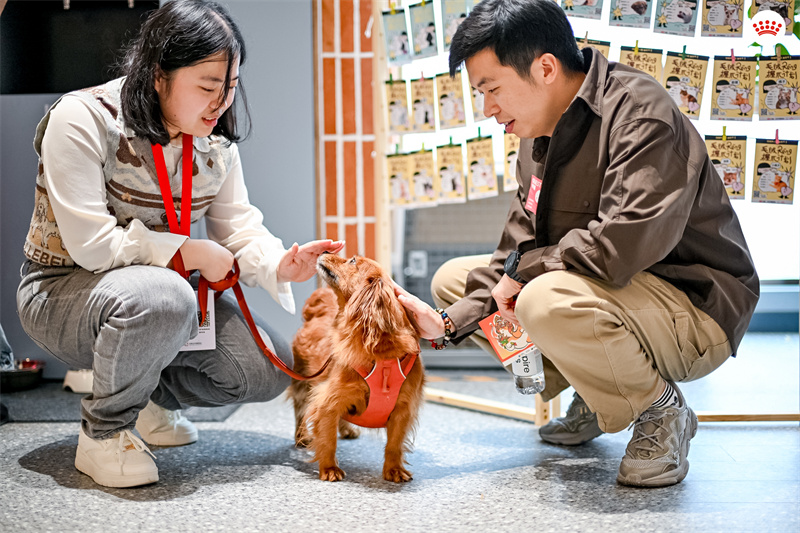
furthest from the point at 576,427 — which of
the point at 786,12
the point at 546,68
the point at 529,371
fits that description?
the point at 786,12

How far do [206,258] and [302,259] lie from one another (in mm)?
268

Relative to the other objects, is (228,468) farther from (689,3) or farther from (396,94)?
(689,3)

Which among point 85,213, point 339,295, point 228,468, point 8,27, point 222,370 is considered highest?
point 8,27

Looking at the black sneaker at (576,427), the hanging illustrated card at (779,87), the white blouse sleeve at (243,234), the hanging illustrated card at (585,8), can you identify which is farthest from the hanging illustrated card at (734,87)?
the white blouse sleeve at (243,234)

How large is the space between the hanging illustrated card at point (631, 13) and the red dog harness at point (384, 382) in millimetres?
1307

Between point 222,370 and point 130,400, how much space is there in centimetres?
30

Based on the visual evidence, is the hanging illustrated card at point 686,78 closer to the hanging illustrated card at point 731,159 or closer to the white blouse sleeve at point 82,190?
the hanging illustrated card at point 731,159

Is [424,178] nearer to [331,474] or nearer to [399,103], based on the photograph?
[399,103]

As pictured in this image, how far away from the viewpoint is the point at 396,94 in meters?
2.74

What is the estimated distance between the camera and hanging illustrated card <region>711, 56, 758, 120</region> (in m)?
2.38

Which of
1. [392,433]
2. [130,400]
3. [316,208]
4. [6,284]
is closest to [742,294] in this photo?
[392,433]

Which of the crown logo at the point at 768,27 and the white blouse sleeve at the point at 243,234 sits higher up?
the crown logo at the point at 768,27

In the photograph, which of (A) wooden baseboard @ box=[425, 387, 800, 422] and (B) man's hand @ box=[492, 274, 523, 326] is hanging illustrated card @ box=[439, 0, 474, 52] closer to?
(B) man's hand @ box=[492, 274, 523, 326]

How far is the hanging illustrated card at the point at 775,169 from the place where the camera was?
238 centimetres
